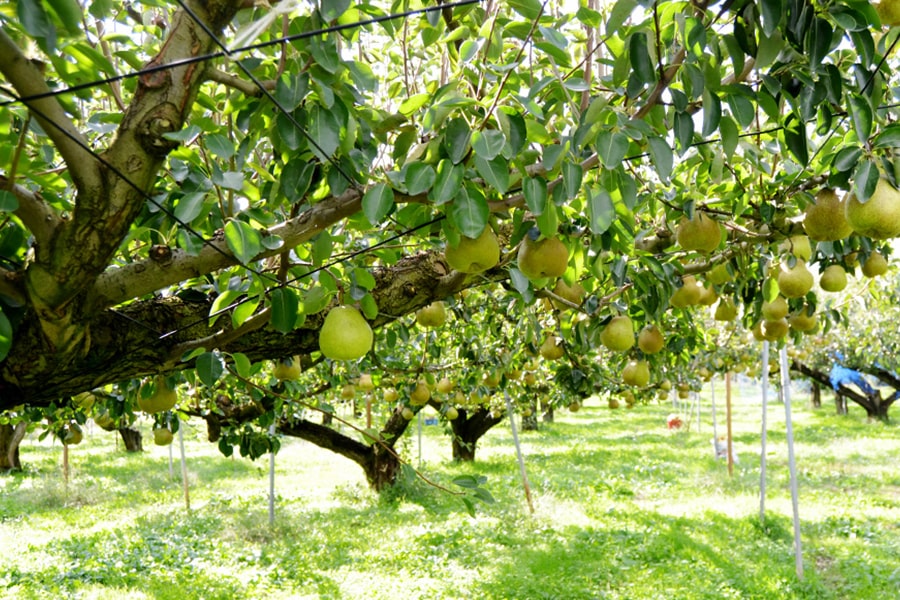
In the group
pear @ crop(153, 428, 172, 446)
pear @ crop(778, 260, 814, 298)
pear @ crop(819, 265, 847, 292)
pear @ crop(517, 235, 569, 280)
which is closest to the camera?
pear @ crop(517, 235, 569, 280)

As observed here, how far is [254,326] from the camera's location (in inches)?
65.1

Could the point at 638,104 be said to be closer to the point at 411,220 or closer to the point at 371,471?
the point at 411,220

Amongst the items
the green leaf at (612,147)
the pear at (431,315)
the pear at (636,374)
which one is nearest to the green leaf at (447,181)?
the green leaf at (612,147)

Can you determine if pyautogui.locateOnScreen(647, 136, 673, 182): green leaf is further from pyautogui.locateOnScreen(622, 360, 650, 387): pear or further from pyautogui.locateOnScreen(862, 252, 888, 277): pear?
pyautogui.locateOnScreen(622, 360, 650, 387): pear

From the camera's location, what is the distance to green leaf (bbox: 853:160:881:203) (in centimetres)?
118

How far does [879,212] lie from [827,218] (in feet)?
0.92

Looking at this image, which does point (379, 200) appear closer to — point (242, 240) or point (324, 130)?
point (324, 130)

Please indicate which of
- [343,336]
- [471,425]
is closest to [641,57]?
[343,336]

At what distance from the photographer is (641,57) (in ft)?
3.54

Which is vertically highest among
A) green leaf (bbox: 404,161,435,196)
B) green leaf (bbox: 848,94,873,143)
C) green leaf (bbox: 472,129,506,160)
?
green leaf (bbox: 848,94,873,143)

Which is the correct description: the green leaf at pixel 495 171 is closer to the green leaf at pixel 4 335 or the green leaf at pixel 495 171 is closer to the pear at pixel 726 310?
the green leaf at pixel 4 335

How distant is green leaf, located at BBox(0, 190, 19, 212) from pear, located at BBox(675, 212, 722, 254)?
1634mm

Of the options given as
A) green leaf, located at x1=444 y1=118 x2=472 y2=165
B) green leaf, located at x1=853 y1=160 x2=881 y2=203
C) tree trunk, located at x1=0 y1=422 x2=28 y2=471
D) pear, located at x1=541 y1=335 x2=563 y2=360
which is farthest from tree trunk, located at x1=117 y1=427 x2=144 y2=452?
green leaf, located at x1=853 y1=160 x2=881 y2=203

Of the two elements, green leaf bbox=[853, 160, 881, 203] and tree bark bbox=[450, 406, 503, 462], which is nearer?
green leaf bbox=[853, 160, 881, 203]
